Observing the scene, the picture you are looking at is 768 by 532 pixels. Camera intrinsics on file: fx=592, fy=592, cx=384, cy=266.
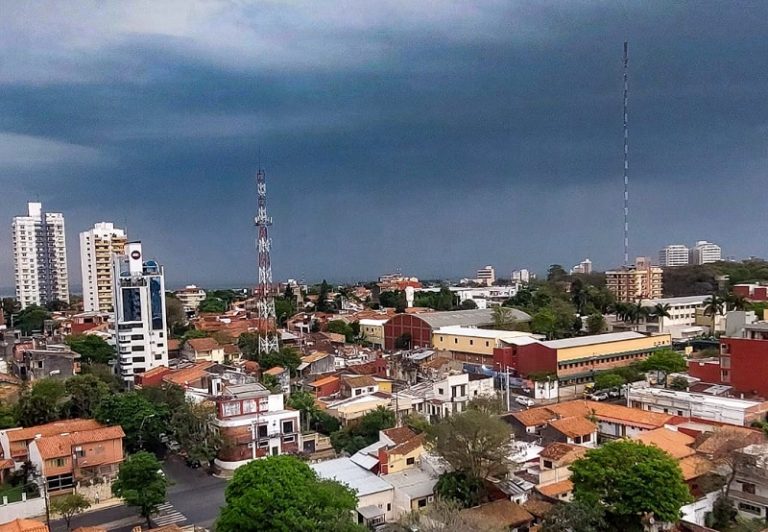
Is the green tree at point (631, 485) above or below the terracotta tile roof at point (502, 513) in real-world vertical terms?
above

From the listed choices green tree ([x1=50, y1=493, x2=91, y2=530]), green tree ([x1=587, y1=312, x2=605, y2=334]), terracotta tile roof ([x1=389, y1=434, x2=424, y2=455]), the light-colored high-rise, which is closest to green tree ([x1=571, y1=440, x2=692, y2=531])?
terracotta tile roof ([x1=389, y1=434, x2=424, y2=455])

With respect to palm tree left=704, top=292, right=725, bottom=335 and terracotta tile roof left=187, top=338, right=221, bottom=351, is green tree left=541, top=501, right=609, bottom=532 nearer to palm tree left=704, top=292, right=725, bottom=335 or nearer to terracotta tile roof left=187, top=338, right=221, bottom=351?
terracotta tile roof left=187, top=338, right=221, bottom=351

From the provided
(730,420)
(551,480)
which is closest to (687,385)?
(730,420)

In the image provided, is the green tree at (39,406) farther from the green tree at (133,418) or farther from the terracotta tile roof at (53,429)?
the green tree at (133,418)

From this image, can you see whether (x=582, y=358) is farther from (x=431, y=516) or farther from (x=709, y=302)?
(x=431, y=516)

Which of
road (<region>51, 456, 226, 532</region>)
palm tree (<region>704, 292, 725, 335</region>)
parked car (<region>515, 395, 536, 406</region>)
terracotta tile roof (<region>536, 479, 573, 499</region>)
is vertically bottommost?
road (<region>51, 456, 226, 532</region>)

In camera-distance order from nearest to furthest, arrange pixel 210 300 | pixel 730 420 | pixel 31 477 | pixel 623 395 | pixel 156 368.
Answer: pixel 31 477, pixel 730 420, pixel 623 395, pixel 156 368, pixel 210 300

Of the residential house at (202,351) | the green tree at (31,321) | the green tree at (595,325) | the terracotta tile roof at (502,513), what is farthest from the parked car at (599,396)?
the green tree at (31,321)
